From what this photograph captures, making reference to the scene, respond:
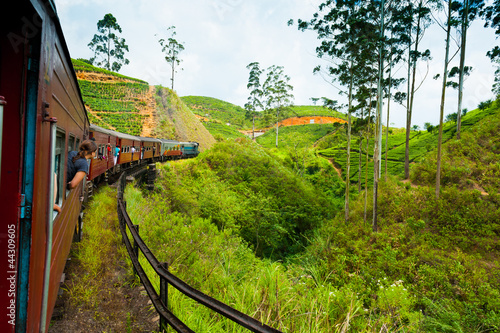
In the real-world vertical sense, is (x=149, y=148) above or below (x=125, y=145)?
above

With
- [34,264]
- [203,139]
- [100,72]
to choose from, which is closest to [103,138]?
[34,264]

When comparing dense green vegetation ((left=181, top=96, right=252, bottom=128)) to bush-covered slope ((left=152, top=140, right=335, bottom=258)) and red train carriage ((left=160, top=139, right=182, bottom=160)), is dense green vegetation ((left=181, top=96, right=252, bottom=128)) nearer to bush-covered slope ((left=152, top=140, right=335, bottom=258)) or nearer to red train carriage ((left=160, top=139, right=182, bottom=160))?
red train carriage ((left=160, top=139, right=182, bottom=160))

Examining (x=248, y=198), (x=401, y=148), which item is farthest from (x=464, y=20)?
(x=248, y=198)

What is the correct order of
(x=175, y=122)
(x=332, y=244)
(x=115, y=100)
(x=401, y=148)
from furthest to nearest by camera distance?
1. (x=115, y=100)
2. (x=175, y=122)
3. (x=401, y=148)
4. (x=332, y=244)

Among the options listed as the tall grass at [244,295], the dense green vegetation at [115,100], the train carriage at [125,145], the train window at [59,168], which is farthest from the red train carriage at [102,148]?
the dense green vegetation at [115,100]

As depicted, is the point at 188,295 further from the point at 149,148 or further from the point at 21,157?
the point at 149,148

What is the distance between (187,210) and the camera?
13305mm

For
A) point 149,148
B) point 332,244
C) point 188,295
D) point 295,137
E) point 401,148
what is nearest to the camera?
point 188,295

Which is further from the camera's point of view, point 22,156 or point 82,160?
point 82,160

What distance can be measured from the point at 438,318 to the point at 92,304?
391 inches

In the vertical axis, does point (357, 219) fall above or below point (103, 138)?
below

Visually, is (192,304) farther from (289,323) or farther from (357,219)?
(357,219)

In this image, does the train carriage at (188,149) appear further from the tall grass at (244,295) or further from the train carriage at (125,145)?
the tall grass at (244,295)

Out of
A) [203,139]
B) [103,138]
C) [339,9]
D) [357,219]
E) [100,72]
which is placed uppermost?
[100,72]
